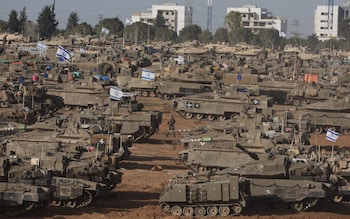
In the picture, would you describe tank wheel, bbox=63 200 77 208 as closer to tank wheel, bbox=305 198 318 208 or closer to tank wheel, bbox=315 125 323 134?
tank wheel, bbox=305 198 318 208

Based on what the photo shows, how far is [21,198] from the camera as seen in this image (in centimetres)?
2477

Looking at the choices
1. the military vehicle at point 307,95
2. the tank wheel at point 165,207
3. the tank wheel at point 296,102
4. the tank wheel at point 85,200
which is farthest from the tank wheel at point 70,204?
the tank wheel at point 296,102

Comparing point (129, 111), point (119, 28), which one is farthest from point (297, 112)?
point (119, 28)

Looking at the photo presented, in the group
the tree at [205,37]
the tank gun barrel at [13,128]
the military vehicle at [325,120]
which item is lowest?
the military vehicle at [325,120]

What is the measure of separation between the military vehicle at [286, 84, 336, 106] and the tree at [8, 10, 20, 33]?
241ft

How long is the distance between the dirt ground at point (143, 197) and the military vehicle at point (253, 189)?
0.39 meters

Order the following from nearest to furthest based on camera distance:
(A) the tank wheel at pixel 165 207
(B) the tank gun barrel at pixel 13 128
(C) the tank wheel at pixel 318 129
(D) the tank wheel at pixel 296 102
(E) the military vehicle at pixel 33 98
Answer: (A) the tank wheel at pixel 165 207, (B) the tank gun barrel at pixel 13 128, (E) the military vehicle at pixel 33 98, (C) the tank wheel at pixel 318 129, (D) the tank wheel at pixel 296 102

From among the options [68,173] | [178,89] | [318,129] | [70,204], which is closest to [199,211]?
[70,204]

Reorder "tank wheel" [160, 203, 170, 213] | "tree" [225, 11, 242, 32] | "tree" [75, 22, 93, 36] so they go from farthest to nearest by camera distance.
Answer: "tree" [225, 11, 242, 32]
"tree" [75, 22, 93, 36]
"tank wheel" [160, 203, 170, 213]

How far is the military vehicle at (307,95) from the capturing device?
64.3m

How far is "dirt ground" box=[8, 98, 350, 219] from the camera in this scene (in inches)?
1030

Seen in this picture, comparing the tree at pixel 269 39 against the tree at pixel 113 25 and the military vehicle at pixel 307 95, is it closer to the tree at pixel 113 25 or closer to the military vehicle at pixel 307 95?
the tree at pixel 113 25

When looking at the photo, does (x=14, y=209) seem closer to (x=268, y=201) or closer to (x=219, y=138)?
(x=268, y=201)

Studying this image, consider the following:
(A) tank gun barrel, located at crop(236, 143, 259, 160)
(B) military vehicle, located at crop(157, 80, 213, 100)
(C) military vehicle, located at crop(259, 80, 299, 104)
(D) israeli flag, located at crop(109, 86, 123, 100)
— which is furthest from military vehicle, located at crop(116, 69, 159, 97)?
(A) tank gun barrel, located at crop(236, 143, 259, 160)
